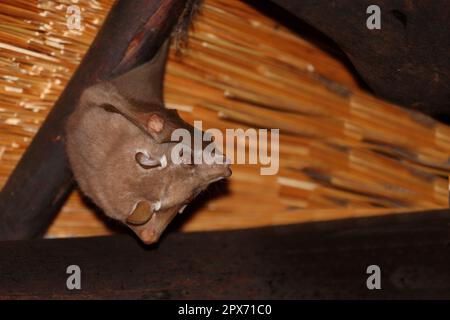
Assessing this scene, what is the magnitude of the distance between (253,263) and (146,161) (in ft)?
1.31

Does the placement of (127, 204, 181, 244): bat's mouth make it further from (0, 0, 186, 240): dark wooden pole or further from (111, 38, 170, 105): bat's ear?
(0, 0, 186, 240): dark wooden pole

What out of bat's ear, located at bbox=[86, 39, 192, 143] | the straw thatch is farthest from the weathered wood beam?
the straw thatch

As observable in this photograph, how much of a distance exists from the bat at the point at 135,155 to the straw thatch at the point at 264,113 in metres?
0.33

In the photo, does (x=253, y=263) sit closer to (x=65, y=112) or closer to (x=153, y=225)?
(x=153, y=225)

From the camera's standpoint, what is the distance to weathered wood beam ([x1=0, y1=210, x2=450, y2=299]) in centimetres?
190

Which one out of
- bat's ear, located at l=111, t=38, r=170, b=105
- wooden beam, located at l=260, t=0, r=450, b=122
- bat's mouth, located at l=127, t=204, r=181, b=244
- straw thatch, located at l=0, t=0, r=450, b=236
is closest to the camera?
wooden beam, located at l=260, t=0, r=450, b=122

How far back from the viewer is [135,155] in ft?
7.29

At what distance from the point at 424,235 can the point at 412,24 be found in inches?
19.2

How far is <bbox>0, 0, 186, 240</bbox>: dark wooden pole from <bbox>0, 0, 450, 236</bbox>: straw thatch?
0.74 feet

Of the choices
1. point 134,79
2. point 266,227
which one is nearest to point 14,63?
point 134,79

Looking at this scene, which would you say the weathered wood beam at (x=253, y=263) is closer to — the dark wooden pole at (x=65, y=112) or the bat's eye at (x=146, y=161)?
the bat's eye at (x=146, y=161)

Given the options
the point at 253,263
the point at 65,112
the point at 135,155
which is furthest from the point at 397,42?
the point at 65,112

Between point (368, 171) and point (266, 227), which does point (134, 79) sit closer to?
point (266, 227)
